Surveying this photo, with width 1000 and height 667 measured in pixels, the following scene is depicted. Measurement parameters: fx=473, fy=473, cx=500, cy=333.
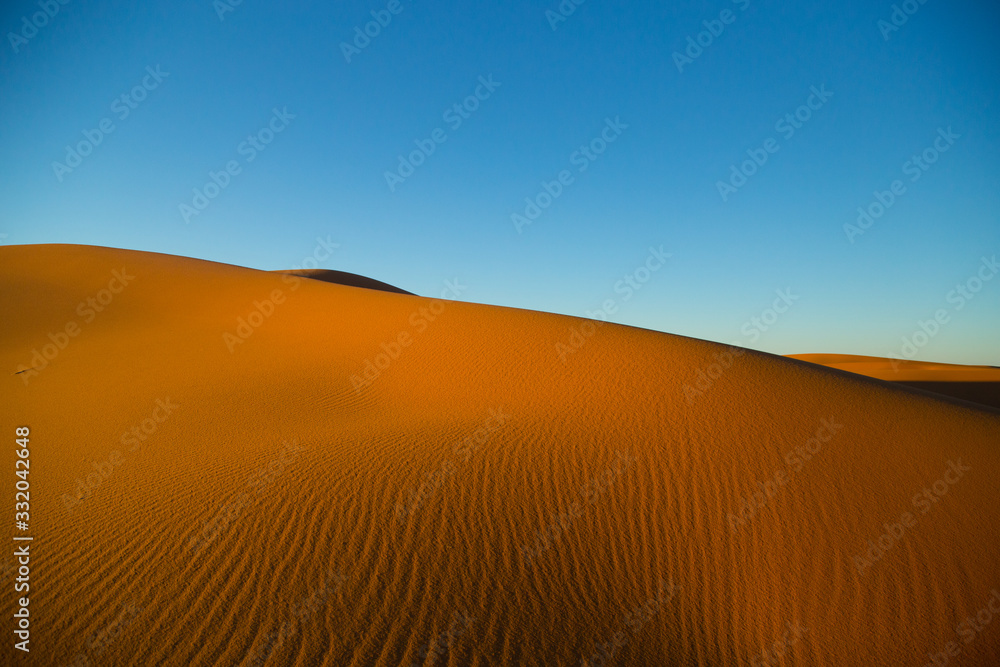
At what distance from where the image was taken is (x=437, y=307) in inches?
765

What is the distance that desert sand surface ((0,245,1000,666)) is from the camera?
5.00 meters

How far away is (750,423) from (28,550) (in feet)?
37.4

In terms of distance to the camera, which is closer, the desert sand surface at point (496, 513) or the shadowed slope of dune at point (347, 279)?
the desert sand surface at point (496, 513)

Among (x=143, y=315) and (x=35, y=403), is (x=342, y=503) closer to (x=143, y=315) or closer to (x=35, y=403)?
(x=35, y=403)

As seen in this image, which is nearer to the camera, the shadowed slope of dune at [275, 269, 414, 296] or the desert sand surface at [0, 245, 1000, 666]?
the desert sand surface at [0, 245, 1000, 666]

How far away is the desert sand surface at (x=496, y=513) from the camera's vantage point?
16.4ft

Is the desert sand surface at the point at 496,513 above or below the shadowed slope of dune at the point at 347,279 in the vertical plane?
below

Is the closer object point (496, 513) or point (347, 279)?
point (496, 513)

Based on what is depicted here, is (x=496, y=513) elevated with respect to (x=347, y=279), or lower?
lower

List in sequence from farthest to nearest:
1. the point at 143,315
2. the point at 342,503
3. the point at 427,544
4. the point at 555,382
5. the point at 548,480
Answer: the point at 143,315
the point at 555,382
the point at 548,480
the point at 342,503
the point at 427,544

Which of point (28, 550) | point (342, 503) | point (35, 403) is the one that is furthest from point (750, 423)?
point (35, 403)

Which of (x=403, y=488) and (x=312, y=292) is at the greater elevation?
(x=312, y=292)

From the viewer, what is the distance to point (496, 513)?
6898 mm

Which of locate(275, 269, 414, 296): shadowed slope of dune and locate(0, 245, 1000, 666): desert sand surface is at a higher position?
locate(275, 269, 414, 296): shadowed slope of dune
